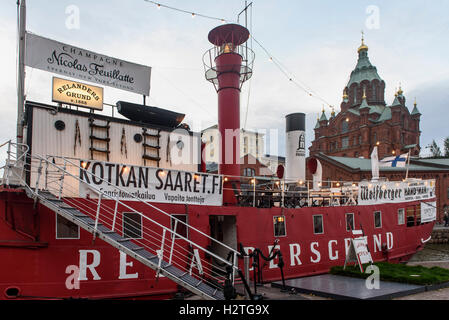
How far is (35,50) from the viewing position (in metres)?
14.1

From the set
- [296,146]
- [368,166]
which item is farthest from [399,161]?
[368,166]

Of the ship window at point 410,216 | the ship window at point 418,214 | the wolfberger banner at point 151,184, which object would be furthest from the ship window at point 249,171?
the wolfberger banner at point 151,184

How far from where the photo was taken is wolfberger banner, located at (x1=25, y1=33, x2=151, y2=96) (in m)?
14.1

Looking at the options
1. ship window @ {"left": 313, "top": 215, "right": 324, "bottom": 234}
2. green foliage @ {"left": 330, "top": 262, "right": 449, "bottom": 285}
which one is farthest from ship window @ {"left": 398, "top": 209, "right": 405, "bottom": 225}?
ship window @ {"left": 313, "top": 215, "right": 324, "bottom": 234}

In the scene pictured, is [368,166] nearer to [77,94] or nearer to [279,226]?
[279,226]

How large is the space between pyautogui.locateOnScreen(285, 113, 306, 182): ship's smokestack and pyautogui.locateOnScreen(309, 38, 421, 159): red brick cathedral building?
4688 cm

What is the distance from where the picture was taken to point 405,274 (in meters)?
13.3

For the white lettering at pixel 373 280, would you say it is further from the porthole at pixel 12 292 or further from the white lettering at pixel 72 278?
the porthole at pixel 12 292

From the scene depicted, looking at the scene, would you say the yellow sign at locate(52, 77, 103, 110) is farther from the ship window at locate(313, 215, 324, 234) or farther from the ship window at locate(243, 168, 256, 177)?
the ship window at locate(243, 168, 256, 177)

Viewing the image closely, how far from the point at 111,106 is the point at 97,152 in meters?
2.70

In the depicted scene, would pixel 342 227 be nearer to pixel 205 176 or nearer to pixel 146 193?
pixel 205 176

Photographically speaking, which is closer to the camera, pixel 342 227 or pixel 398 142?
pixel 342 227

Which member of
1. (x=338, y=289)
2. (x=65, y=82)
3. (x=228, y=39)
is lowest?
(x=338, y=289)

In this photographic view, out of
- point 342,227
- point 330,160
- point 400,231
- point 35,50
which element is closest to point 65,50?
point 35,50
